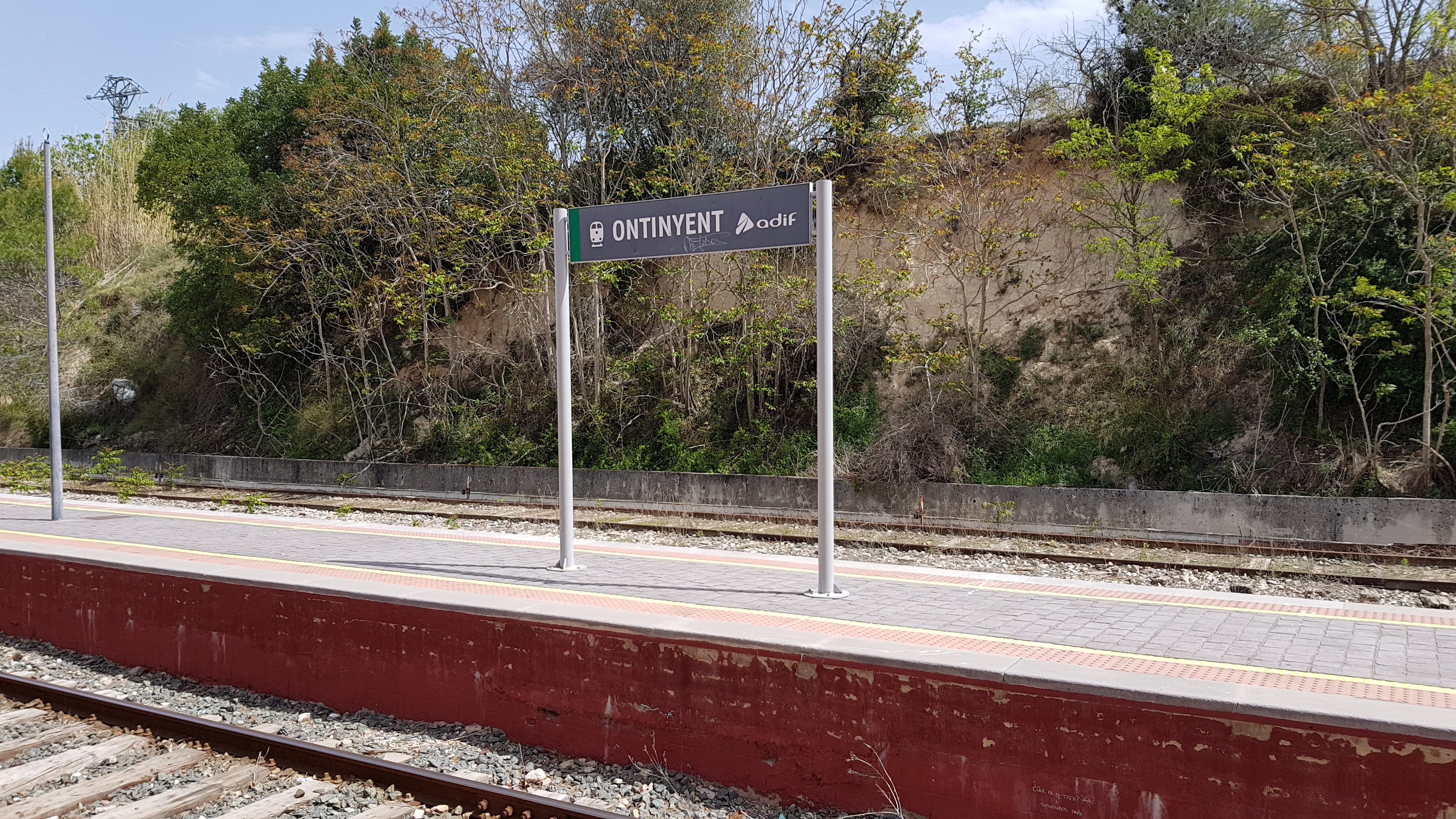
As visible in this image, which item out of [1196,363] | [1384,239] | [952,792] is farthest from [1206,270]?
[952,792]

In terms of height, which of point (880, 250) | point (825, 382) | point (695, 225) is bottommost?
point (825, 382)

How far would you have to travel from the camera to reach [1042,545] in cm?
1230

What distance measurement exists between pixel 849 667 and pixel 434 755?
2790 millimetres

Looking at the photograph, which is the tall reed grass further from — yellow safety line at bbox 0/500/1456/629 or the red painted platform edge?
the red painted platform edge

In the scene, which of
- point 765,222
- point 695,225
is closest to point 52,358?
point 695,225

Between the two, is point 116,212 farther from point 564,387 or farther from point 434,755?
point 434,755

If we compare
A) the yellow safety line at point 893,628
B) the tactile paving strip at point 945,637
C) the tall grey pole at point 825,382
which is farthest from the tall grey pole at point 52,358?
the tall grey pole at point 825,382

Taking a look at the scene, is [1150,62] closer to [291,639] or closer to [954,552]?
[954,552]

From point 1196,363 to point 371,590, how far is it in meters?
16.4

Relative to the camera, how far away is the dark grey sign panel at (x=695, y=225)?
730 centimetres

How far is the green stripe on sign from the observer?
850cm

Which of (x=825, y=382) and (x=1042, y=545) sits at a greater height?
(x=825, y=382)

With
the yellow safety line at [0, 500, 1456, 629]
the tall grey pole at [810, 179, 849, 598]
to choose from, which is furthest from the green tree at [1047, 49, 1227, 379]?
the tall grey pole at [810, 179, 849, 598]

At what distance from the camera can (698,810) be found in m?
5.05
